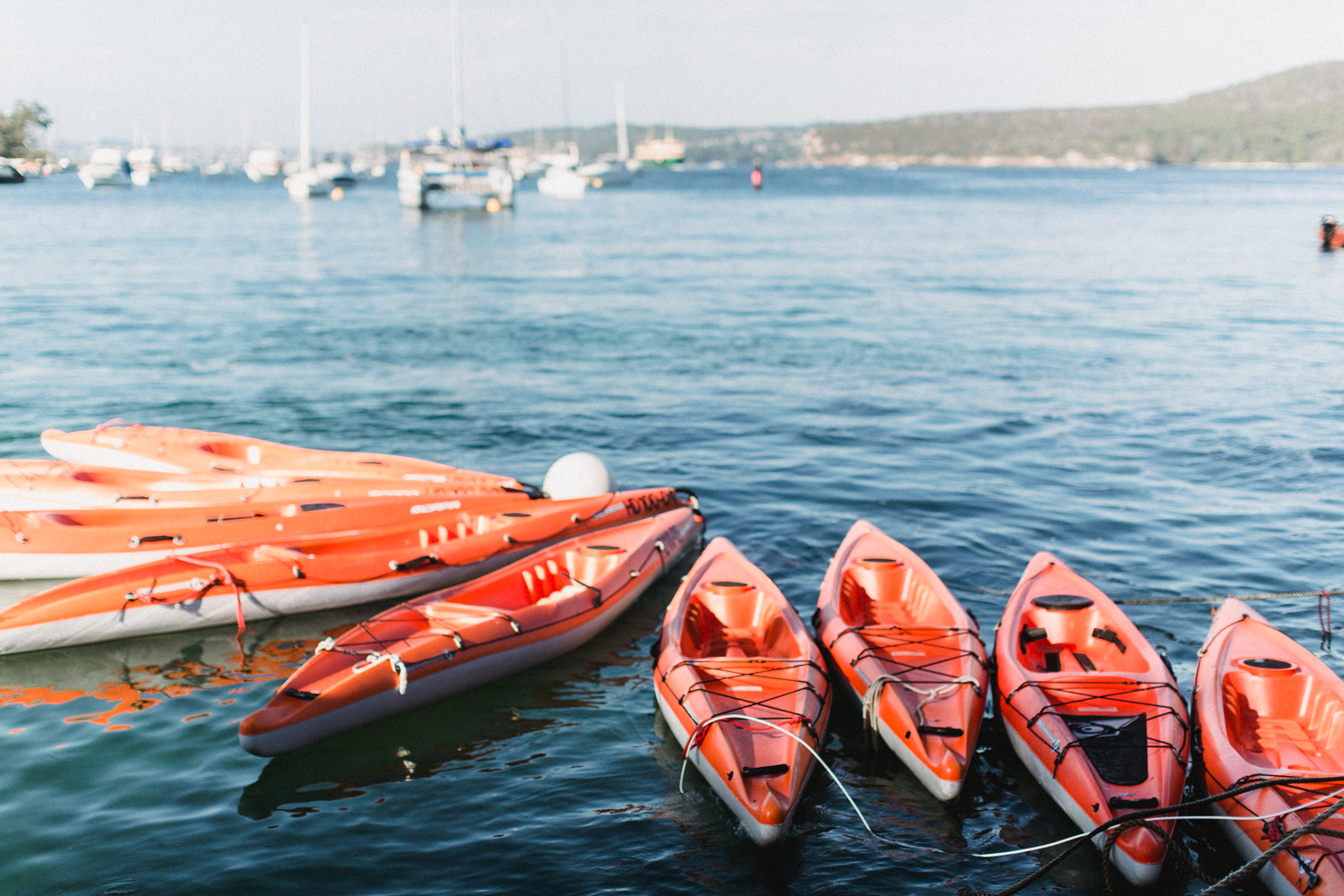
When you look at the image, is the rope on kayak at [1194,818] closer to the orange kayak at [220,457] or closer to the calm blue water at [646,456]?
the calm blue water at [646,456]

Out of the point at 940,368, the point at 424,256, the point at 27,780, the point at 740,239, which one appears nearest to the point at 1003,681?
the point at 27,780

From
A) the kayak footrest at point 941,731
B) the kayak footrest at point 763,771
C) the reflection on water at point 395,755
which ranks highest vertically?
the kayak footrest at point 941,731

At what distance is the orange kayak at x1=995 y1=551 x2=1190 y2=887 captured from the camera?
6.76 m

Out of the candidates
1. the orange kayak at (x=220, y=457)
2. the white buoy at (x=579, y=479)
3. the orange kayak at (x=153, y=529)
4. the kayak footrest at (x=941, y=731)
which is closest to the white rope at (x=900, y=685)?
the kayak footrest at (x=941, y=731)

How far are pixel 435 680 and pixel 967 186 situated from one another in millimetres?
126593

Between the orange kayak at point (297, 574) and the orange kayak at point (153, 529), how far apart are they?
0.45m

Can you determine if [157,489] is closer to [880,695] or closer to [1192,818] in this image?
[880,695]

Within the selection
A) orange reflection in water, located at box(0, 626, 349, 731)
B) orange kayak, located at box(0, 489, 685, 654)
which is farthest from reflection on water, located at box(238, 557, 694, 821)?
orange kayak, located at box(0, 489, 685, 654)

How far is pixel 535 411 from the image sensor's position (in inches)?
764

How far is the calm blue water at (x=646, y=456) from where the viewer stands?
23.4 ft

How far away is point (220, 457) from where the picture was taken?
1405cm

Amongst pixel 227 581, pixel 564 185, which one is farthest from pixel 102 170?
pixel 227 581

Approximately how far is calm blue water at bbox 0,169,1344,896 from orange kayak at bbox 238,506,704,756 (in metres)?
0.34

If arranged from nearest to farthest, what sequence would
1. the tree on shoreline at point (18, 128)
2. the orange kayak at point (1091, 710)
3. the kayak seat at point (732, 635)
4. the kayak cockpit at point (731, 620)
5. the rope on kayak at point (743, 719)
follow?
the orange kayak at point (1091, 710), the rope on kayak at point (743, 719), the kayak seat at point (732, 635), the kayak cockpit at point (731, 620), the tree on shoreline at point (18, 128)
